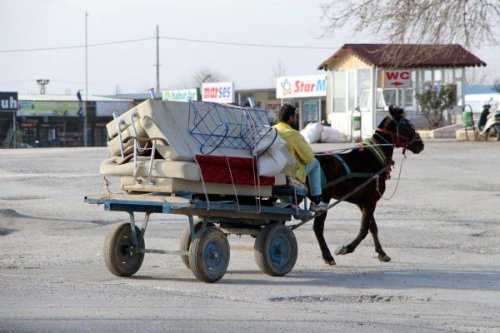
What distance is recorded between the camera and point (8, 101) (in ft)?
229

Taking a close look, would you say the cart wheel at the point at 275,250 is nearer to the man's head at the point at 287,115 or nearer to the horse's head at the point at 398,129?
the man's head at the point at 287,115

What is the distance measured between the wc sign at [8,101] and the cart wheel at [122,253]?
59519 mm

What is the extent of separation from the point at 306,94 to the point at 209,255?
143 feet

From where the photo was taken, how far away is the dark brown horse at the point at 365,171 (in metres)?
13.1

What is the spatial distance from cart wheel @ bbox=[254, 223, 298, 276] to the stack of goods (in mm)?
512

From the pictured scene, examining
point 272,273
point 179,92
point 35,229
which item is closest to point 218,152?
point 272,273

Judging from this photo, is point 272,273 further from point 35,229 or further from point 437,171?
point 437,171

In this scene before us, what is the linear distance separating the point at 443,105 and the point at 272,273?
33.7 metres

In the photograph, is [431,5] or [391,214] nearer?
[391,214]

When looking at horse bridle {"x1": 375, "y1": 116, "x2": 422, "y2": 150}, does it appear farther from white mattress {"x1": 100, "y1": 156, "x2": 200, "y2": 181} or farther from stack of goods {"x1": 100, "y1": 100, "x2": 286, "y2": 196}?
white mattress {"x1": 100, "y1": 156, "x2": 200, "y2": 181}

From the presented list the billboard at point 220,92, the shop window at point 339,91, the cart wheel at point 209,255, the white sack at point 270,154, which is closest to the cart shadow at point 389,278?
the cart wheel at point 209,255

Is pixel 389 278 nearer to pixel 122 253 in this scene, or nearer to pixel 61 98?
pixel 122 253

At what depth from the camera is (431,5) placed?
21125 millimetres

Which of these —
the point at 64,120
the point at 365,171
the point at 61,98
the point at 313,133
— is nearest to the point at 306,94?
the point at 313,133
